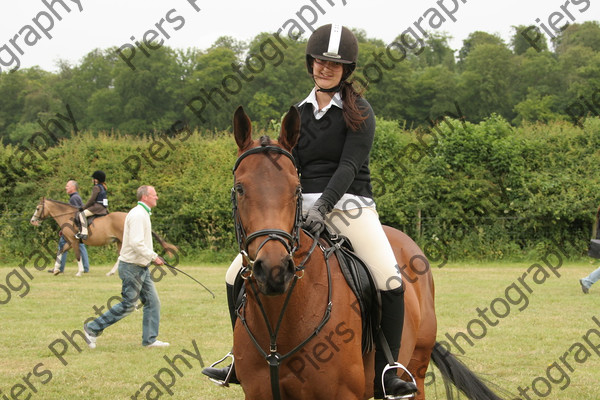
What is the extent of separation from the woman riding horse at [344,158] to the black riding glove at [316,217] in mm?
202

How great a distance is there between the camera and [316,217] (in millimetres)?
3799

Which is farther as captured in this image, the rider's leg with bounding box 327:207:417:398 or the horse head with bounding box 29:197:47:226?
the horse head with bounding box 29:197:47:226

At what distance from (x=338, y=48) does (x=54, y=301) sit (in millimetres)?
10793

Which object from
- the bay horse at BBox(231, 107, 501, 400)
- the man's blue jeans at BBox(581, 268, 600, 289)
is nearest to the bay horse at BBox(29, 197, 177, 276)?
the man's blue jeans at BBox(581, 268, 600, 289)

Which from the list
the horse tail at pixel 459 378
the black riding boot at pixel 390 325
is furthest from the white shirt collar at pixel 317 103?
the horse tail at pixel 459 378

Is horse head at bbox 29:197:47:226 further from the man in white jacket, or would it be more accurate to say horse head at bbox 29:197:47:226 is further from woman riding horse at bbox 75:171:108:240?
the man in white jacket

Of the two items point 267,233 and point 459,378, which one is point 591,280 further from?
point 267,233

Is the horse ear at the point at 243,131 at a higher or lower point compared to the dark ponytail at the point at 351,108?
lower

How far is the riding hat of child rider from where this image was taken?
4.16 m

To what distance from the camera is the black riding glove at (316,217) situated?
379 centimetres

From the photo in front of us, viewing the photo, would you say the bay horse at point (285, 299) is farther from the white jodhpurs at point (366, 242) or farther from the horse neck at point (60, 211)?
the horse neck at point (60, 211)

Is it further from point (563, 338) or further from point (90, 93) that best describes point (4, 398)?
point (90, 93)

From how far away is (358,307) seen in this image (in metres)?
4.02

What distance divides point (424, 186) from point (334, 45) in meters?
18.5
